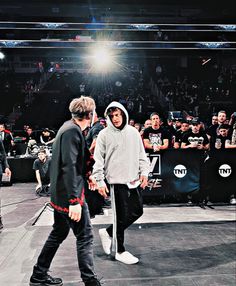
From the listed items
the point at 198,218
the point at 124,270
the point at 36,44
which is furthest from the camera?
the point at 36,44

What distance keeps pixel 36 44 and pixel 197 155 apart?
20.1 ft

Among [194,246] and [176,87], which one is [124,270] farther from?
[176,87]

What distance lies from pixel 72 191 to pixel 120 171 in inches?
42.4

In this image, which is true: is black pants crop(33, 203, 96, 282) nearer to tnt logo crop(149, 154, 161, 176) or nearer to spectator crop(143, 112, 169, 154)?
spectator crop(143, 112, 169, 154)

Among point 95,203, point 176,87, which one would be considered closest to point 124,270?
point 95,203

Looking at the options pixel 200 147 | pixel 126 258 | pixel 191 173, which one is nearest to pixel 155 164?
pixel 191 173

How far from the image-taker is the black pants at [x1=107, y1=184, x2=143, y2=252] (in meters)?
3.90

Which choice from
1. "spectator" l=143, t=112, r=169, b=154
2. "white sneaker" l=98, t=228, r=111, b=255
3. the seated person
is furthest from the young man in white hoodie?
the seated person

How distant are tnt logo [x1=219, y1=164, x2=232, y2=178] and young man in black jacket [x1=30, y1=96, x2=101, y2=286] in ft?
14.0

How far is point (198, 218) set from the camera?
5738 millimetres

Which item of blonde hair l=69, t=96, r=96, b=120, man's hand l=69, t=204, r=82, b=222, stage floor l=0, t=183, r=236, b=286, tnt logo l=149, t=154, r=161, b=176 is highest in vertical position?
blonde hair l=69, t=96, r=96, b=120

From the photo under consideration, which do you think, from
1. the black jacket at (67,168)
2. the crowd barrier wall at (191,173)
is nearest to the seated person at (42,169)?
the crowd barrier wall at (191,173)

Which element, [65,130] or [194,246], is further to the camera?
[194,246]

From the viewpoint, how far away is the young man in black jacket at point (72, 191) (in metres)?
2.91
